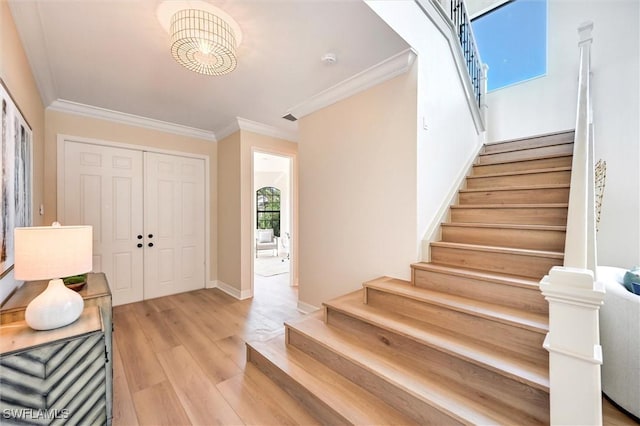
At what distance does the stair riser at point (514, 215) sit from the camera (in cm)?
217

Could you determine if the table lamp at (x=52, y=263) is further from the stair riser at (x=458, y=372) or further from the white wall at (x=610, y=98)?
the white wall at (x=610, y=98)

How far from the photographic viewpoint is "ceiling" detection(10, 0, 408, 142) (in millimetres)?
1792

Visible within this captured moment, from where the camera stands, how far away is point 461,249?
2207 millimetres

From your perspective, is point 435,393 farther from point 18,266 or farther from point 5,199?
point 5,199

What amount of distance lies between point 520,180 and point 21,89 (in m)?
4.50

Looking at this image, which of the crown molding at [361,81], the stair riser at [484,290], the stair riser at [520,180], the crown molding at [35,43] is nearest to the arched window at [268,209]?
the crown molding at [361,81]

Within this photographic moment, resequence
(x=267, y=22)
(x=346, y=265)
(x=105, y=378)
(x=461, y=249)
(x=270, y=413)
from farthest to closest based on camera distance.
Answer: (x=346, y=265)
(x=461, y=249)
(x=267, y=22)
(x=270, y=413)
(x=105, y=378)

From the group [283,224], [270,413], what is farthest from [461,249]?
[283,224]

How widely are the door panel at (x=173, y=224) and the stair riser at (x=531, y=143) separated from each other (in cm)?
439

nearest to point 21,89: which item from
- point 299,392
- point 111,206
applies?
point 111,206

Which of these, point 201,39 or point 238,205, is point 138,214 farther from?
point 201,39

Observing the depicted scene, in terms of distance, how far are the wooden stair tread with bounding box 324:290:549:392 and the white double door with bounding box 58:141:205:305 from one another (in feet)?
9.81

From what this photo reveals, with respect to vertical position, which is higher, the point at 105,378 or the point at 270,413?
the point at 105,378

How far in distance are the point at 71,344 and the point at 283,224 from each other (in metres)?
7.47
